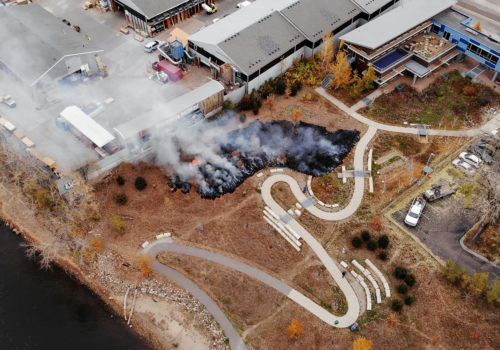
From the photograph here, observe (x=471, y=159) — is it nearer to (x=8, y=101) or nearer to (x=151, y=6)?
(x=151, y=6)

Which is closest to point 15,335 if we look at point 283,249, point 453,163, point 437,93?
point 283,249

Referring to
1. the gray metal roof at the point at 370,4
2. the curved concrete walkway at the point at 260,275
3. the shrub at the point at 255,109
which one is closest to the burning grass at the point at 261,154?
the shrub at the point at 255,109

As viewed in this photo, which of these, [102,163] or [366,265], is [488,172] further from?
[102,163]

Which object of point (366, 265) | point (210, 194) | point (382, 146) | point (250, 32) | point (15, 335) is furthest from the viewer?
point (250, 32)

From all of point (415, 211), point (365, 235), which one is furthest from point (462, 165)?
point (365, 235)

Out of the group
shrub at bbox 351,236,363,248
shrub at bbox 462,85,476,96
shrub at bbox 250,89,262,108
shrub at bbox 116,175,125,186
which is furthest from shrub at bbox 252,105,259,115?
shrub at bbox 462,85,476,96

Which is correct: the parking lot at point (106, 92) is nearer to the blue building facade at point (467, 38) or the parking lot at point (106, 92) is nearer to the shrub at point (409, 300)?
the shrub at point (409, 300)
